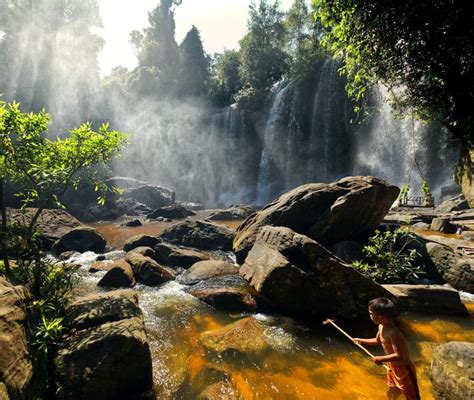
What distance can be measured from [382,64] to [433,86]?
2.15 m

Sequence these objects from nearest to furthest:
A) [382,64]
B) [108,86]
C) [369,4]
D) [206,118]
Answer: [369,4], [382,64], [206,118], [108,86]

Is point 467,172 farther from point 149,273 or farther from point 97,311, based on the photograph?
point 97,311

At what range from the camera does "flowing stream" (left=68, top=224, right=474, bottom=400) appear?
15.2ft

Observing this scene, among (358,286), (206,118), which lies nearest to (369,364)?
(358,286)

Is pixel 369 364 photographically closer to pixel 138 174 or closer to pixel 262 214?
pixel 262 214

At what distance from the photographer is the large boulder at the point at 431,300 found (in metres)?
6.94

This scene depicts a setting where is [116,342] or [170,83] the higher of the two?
[170,83]

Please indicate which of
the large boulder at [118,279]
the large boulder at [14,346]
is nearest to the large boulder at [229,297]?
the large boulder at [118,279]

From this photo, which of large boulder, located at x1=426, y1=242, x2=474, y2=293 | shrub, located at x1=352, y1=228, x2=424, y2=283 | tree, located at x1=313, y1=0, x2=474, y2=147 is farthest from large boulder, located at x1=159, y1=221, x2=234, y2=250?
tree, located at x1=313, y1=0, x2=474, y2=147

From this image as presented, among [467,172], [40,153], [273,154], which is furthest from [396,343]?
[273,154]

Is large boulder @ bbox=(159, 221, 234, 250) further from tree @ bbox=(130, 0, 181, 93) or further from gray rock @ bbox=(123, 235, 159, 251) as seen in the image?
tree @ bbox=(130, 0, 181, 93)

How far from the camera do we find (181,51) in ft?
188

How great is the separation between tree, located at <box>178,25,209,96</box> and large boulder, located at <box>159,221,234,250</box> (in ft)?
147

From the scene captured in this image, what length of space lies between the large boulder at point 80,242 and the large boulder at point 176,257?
13.5ft
